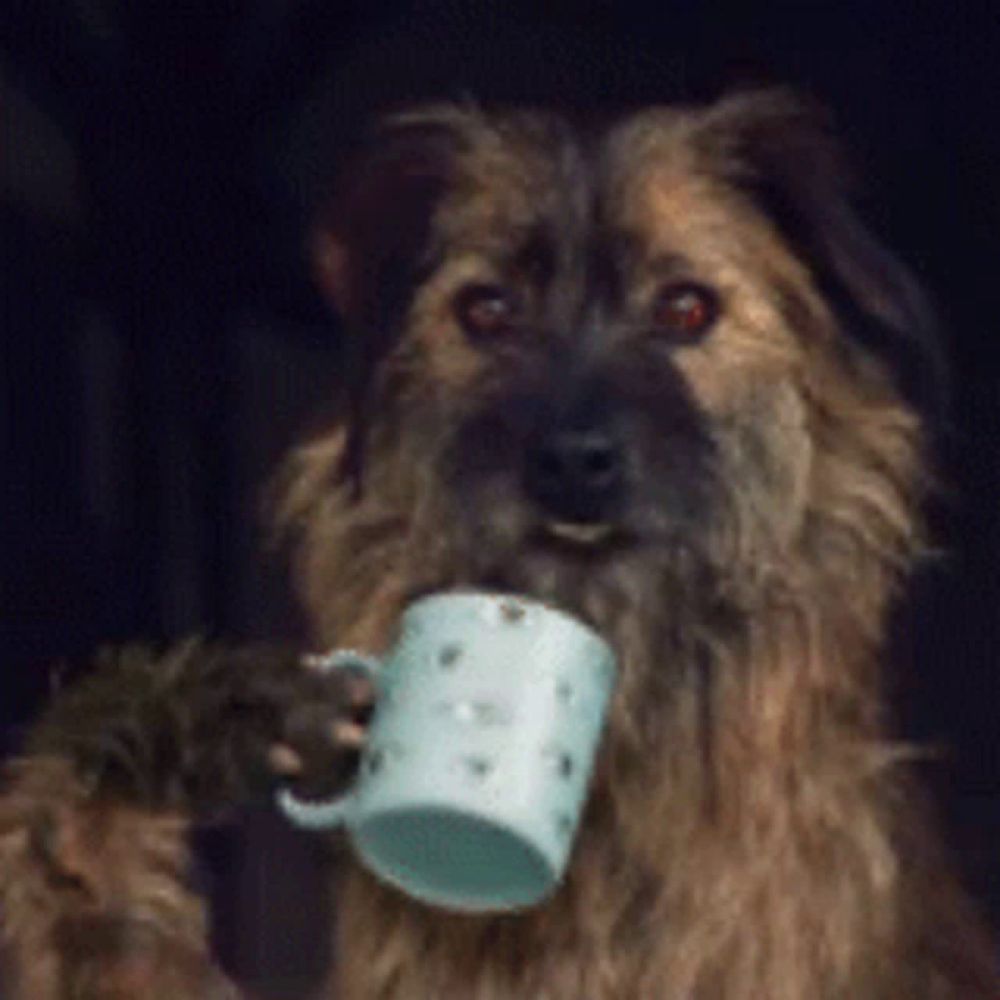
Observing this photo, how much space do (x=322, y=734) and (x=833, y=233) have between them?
0.38 meters

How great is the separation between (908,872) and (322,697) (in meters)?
0.34

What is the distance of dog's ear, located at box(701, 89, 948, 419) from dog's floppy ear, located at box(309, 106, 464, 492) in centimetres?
15

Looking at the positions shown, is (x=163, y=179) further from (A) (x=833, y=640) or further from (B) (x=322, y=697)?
(A) (x=833, y=640)

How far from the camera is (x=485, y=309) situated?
1.36m

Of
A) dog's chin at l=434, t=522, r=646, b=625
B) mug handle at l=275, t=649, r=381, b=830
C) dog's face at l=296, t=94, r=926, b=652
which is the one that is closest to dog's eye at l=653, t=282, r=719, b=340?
dog's face at l=296, t=94, r=926, b=652

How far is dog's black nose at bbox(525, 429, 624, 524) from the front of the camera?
4.25ft

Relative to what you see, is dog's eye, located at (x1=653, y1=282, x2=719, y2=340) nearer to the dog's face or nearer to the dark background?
the dog's face

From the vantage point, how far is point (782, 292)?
1368 mm

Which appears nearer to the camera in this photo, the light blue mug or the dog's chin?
the light blue mug

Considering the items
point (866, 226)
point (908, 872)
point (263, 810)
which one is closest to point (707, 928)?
point (908, 872)

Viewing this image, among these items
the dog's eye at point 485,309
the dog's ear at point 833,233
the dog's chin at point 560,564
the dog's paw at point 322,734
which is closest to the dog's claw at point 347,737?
the dog's paw at point 322,734

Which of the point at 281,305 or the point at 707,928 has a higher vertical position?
the point at 281,305

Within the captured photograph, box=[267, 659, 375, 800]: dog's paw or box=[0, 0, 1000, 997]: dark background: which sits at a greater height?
box=[0, 0, 1000, 997]: dark background

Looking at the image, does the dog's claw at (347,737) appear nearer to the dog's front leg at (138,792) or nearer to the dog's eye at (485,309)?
the dog's front leg at (138,792)
